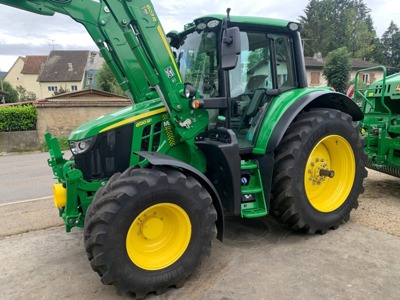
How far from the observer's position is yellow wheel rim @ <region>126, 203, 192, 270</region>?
9.45 ft

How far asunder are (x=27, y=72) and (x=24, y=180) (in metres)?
53.2

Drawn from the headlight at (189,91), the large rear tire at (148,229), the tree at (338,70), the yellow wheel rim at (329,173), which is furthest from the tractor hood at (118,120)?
the tree at (338,70)

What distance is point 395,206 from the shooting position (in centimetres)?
480

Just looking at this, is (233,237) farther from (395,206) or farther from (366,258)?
(395,206)

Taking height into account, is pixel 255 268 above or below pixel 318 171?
below

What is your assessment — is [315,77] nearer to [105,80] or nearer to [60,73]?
[105,80]

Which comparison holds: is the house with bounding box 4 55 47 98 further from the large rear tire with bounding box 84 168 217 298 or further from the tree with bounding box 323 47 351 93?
the large rear tire with bounding box 84 168 217 298

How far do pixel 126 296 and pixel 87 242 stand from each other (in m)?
0.60

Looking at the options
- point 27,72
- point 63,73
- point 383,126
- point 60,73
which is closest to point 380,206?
point 383,126

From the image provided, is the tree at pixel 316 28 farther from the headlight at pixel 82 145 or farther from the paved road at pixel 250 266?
the headlight at pixel 82 145

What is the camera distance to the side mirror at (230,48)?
3020 mm

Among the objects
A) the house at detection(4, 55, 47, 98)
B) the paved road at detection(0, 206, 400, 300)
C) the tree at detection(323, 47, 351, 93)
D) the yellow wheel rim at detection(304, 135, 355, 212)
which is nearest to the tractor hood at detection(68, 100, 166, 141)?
the paved road at detection(0, 206, 400, 300)

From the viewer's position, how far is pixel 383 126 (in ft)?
17.1

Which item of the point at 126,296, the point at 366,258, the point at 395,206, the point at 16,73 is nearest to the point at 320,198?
the point at 366,258
